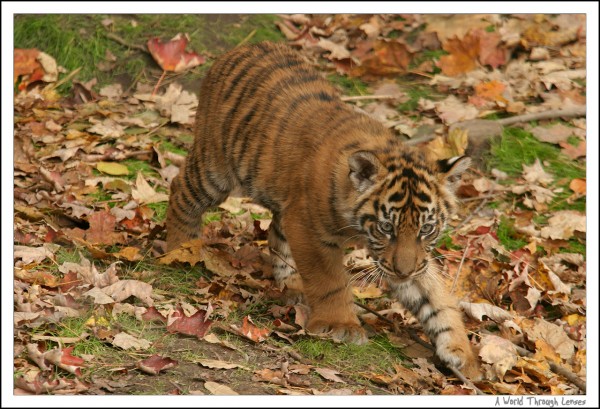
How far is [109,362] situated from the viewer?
4.84 m

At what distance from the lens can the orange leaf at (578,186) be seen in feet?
26.1

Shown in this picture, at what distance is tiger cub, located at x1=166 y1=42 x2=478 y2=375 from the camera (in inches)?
210

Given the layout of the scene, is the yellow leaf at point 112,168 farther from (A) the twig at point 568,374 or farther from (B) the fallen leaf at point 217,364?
(A) the twig at point 568,374

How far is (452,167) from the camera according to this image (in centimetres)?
541

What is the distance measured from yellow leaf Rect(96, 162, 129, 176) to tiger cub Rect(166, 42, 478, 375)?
3.39ft

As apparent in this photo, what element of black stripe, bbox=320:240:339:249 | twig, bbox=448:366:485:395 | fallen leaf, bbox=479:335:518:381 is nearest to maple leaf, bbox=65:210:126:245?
black stripe, bbox=320:240:339:249

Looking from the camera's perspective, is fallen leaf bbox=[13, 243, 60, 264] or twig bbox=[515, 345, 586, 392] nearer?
twig bbox=[515, 345, 586, 392]

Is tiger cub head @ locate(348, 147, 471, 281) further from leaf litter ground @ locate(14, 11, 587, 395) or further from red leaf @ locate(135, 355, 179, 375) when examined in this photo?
red leaf @ locate(135, 355, 179, 375)

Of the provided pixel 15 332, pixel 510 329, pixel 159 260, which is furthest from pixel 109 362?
pixel 510 329

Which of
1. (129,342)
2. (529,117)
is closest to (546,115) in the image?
(529,117)

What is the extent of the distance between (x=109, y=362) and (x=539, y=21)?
23.8 ft

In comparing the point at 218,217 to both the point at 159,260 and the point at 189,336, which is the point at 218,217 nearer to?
the point at 159,260

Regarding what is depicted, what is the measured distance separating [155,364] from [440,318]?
187 cm

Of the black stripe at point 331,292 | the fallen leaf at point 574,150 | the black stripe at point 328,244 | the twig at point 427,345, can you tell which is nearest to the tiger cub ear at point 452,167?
the black stripe at point 328,244
